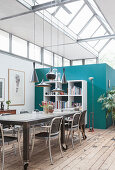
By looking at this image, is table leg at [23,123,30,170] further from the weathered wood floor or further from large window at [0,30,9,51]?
large window at [0,30,9,51]

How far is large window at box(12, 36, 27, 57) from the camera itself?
7921 mm

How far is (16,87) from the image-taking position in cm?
769

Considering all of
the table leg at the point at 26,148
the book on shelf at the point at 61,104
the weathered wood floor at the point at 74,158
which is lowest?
the weathered wood floor at the point at 74,158

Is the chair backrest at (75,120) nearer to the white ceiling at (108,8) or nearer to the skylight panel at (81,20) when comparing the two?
the white ceiling at (108,8)

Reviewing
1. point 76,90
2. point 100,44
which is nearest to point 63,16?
point 76,90

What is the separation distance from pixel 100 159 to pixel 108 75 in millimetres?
4556

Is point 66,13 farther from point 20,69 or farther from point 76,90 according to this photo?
point 76,90

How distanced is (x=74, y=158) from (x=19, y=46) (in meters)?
5.46

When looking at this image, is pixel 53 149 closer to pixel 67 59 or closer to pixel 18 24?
pixel 18 24

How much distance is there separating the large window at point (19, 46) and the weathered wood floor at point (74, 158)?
409 centimetres

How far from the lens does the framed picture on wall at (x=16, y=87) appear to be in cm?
740

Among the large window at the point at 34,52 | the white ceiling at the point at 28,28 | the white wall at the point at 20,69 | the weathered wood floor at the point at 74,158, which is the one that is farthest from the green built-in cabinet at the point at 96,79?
the weathered wood floor at the point at 74,158

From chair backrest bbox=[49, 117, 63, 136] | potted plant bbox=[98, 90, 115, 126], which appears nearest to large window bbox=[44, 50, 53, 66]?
potted plant bbox=[98, 90, 115, 126]

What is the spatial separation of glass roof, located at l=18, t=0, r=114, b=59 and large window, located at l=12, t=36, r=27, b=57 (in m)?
1.77
